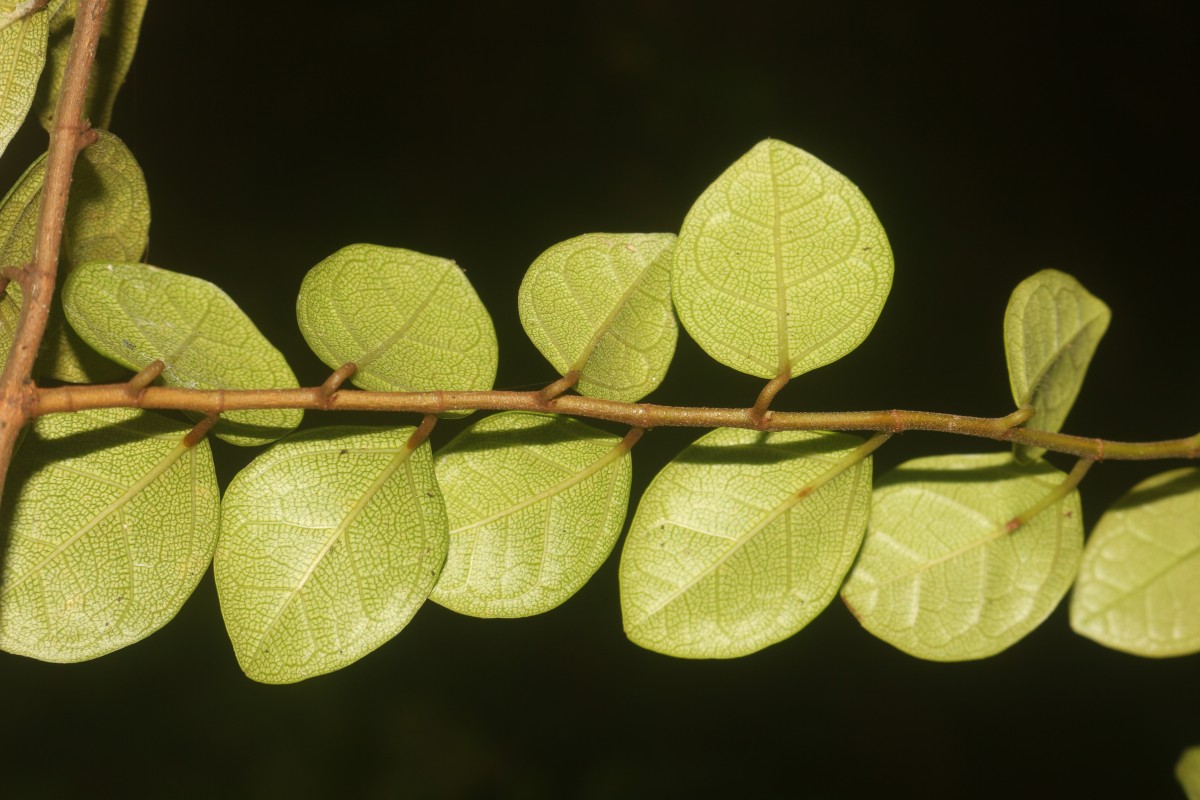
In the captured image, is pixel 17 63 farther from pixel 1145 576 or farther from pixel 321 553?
pixel 1145 576

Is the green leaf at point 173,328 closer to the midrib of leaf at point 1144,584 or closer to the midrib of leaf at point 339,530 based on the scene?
the midrib of leaf at point 339,530

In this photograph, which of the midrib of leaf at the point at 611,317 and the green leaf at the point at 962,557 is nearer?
the midrib of leaf at the point at 611,317

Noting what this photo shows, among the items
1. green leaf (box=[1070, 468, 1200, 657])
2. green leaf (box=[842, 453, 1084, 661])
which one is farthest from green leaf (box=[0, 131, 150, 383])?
green leaf (box=[1070, 468, 1200, 657])

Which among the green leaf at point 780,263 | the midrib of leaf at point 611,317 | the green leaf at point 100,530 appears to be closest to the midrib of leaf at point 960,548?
the green leaf at point 780,263

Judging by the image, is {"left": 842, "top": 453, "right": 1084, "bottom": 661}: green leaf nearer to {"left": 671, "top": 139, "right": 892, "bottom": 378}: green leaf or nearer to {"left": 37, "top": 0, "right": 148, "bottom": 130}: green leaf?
{"left": 671, "top": 139, "right": 892, "bottom": 378}: green leaf

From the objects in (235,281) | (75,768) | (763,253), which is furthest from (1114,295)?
(75,768)

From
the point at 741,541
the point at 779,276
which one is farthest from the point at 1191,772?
the point at 779,276
